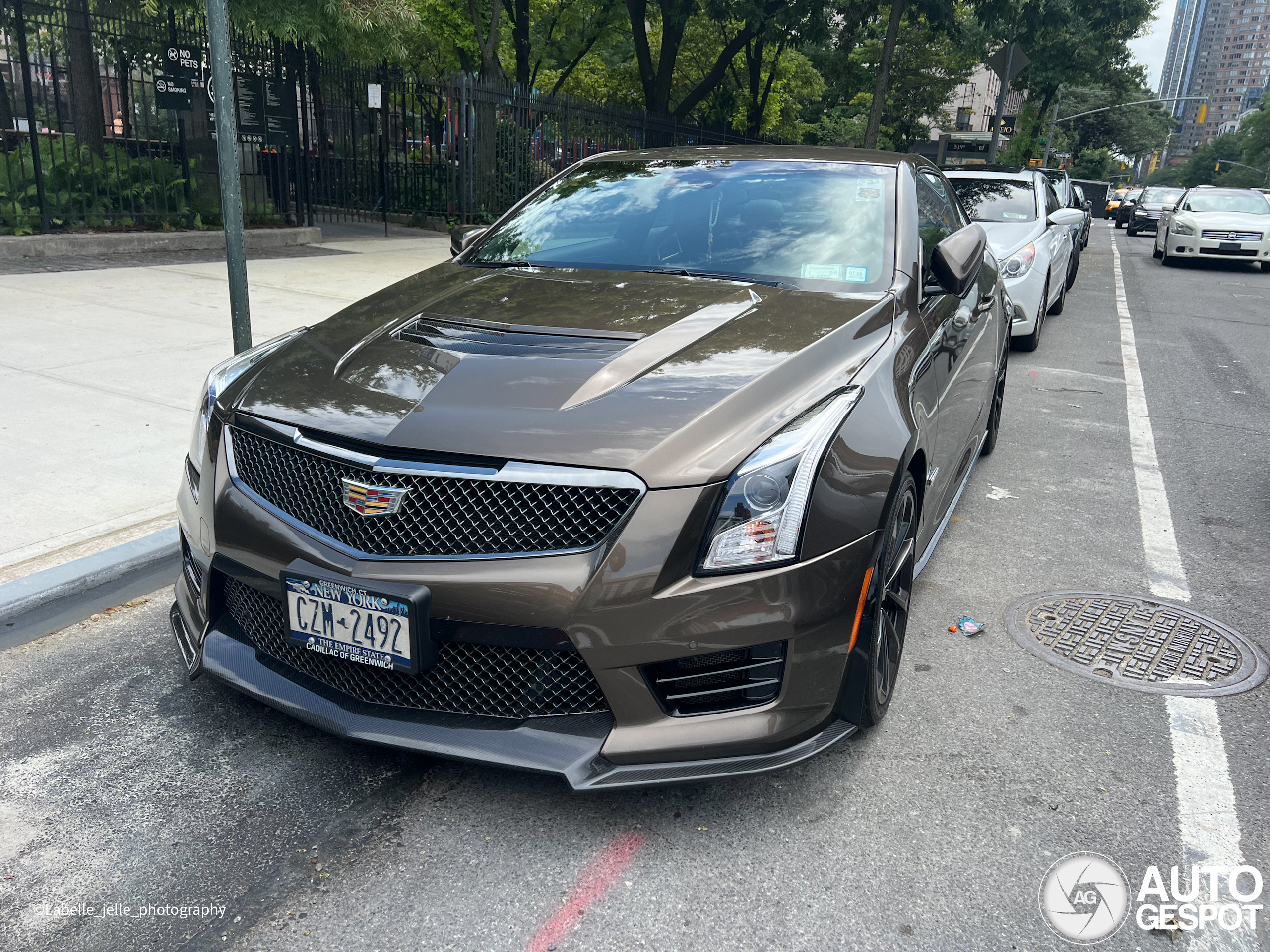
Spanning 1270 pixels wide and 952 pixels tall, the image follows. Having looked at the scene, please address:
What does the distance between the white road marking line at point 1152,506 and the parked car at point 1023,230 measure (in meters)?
1.03

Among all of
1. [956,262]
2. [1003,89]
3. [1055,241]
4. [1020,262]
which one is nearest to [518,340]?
[956,262]

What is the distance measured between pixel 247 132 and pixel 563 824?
13297mm

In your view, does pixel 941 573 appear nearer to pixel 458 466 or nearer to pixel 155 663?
pixel 458 466

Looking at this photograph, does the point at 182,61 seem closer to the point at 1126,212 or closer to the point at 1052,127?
the point at 1126,212

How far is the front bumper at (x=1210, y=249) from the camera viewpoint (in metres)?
19.5

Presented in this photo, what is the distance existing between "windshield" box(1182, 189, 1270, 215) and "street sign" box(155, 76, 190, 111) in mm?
18094

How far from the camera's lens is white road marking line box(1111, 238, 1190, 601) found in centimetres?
437

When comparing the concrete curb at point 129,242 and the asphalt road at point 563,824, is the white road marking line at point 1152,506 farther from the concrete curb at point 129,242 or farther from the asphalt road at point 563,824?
the concrete curb at point 129,242

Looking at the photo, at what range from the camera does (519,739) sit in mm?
2438

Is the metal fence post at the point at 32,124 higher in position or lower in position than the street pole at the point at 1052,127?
lower

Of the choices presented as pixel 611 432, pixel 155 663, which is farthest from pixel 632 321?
Answer: pixel 155 663

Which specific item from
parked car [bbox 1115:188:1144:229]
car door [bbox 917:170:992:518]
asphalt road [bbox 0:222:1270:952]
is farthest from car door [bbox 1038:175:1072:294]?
parked car [bbox 1115:188:1144:229]

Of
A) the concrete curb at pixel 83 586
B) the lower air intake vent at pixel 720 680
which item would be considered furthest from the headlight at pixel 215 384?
the lower air intake vent at pixel 720 680

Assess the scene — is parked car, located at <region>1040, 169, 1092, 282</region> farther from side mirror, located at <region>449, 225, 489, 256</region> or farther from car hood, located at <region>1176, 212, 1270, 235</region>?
side mirror, located at <region>449, 225, 489, 256</region>
